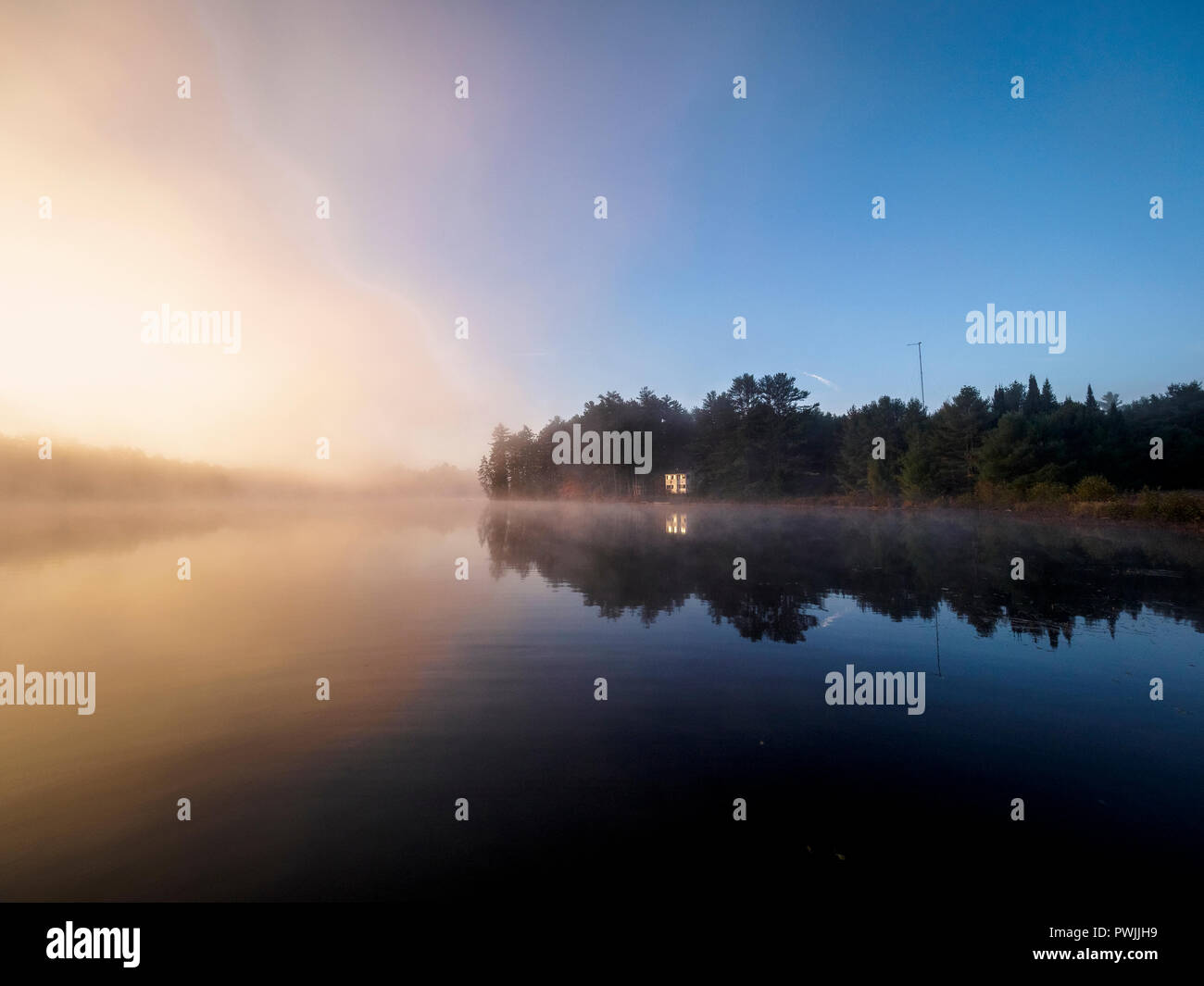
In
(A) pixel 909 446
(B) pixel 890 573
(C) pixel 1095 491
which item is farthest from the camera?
(A) pixel 909 446

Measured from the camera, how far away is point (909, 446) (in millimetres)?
77500

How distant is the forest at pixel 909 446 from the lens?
60.1 metres

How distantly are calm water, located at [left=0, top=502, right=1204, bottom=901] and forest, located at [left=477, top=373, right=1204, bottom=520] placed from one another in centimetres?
4203

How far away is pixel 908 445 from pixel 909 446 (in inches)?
197

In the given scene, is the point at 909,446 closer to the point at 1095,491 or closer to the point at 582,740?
the point at 1095,491

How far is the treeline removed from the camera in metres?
60.4

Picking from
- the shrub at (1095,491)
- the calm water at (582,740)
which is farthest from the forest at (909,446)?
the calm water at (582,740)

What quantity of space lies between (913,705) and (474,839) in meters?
8.16

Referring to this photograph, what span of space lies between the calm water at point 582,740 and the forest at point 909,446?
42.0m

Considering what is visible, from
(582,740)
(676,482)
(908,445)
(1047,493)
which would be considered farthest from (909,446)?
(582,740)

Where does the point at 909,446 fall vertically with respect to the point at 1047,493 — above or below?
above

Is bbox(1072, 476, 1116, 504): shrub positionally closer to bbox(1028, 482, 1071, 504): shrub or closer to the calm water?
bbox(1028, 482, 1071, 504): shrub
